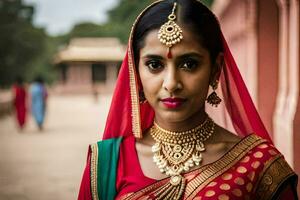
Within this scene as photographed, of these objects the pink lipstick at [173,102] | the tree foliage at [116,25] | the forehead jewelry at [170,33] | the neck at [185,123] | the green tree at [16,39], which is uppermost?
the tree foliage at [116,25]

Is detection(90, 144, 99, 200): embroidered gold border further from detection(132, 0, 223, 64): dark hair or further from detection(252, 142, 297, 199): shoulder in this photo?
detection(252, 142, 297, 199): shoulder

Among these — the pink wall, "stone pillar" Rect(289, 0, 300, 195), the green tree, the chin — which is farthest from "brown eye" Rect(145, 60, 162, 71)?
the green tree

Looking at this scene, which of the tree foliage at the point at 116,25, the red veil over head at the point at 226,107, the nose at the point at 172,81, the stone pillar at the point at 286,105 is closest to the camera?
the nose at the point at 172,81

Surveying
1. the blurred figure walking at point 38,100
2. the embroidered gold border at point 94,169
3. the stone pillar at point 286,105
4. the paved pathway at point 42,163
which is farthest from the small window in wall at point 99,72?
the embroidered gold border at point 94,169

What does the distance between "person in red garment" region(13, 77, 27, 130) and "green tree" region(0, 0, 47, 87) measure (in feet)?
87.3

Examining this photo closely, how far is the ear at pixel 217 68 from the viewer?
1.83 m

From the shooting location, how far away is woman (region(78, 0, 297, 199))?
173 cm

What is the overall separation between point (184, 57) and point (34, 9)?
53458mm

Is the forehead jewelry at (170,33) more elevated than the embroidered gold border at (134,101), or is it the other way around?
the forehead jewelry at (170,33)

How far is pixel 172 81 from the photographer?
1.69 meters

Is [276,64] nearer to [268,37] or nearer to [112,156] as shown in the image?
→ [268,37]

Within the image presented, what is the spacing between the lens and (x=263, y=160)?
181 cm

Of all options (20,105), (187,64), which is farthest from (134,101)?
(20,105)

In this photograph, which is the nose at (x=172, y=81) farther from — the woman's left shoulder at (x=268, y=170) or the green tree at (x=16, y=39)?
the green tree at (x=16, y=39)
